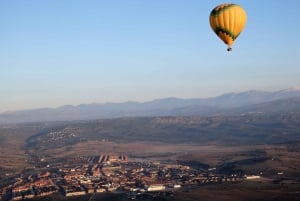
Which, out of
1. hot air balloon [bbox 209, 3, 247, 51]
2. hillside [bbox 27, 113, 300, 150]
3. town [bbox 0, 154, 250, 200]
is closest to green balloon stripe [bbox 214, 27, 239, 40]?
hot air balloon [bbox 209, 3, 247, 51]

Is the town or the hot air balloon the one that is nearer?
the hot air balloon

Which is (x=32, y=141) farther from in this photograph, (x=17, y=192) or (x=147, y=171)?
(x=17, y=192)

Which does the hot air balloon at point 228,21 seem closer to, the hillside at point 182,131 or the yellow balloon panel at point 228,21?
the yellow balloon panel at point 228,21

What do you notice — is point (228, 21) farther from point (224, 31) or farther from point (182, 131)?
point (182, 131)

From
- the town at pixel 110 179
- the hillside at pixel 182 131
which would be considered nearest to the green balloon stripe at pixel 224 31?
the town at pixel 110 179

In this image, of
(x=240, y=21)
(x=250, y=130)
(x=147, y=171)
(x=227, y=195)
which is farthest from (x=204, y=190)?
(x=250, y=130)

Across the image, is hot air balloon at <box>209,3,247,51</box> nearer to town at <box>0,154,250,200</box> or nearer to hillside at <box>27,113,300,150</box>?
town at <box>0,154,250,200</box>

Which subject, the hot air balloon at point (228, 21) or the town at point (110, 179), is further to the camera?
the town at point (110, 179)
